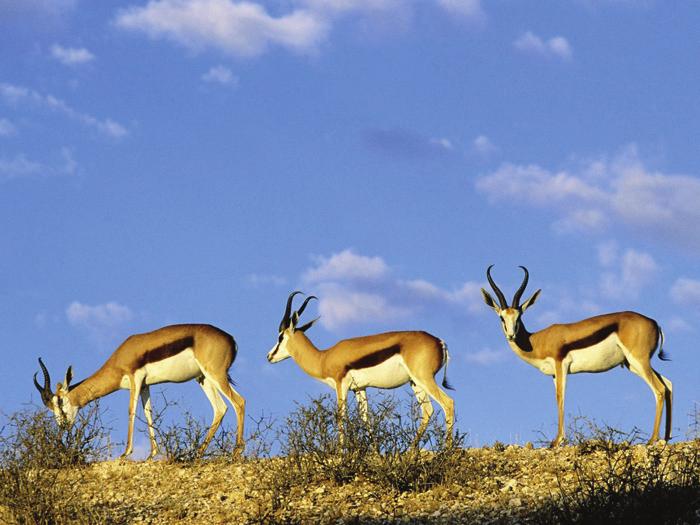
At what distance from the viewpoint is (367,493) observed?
1252cm

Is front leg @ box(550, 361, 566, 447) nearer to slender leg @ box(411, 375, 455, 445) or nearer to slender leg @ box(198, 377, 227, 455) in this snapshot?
slender leg @ box(411, 375, 455, 445)

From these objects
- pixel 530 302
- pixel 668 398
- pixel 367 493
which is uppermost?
pixel 530 302

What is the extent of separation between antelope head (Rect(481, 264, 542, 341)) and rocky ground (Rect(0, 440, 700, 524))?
10.7 feet

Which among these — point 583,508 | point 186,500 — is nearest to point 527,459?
point 583,508

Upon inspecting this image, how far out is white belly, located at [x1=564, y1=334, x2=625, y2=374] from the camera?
652 inches

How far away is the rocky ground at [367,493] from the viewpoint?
1169 cm

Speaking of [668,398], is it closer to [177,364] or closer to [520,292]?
[520,292]

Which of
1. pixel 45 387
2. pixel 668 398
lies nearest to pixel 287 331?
pixel 45 387

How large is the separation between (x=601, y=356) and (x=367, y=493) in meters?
5.68

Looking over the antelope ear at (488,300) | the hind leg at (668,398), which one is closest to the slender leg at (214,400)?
the antelope ear at (488,300)

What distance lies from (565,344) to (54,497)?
8.35m

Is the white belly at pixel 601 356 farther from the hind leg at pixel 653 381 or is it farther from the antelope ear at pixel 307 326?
the antelope ear at pixel 307 326

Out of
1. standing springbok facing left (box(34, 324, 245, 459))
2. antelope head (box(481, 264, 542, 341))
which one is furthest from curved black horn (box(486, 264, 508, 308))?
standing springbok facing left (box(34, 324, 245, 459))

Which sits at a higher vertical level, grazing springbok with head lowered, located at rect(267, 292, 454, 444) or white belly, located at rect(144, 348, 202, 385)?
white belly, located at rect(144, 348, 202, 385)
